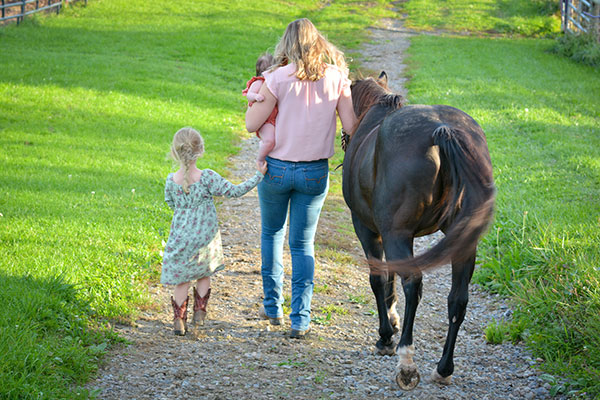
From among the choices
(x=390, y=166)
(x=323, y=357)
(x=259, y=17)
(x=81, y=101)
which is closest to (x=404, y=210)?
(x=390, y=166)

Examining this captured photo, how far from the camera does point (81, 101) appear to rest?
516 inches

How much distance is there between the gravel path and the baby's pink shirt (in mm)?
1501

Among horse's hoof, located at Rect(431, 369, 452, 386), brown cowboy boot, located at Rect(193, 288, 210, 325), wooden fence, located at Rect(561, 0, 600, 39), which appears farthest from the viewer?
wooden fence, located at Rect(561, 0, 600, 39)

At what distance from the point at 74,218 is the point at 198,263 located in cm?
273

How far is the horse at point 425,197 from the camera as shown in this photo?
3525 mm

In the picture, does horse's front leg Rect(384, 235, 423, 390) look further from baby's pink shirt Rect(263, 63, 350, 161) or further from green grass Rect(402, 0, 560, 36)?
green grass Rect(402, 0, 560, 36)

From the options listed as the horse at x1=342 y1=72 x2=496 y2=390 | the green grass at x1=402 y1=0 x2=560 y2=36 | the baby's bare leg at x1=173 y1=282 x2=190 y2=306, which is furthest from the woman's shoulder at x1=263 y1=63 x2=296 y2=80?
the green grass at x1=402 y1=0 x2=560 y2=36

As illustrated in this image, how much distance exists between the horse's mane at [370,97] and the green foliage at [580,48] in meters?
17.2

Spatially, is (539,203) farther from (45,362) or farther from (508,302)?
(45,362)

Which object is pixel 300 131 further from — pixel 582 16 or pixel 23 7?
pixel 23 7

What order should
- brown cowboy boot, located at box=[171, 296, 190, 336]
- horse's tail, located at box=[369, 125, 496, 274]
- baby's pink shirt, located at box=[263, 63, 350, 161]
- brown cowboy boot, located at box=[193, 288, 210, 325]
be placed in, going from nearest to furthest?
horse's tail, located at box=[369, 125, 496, 274] < baby's pink shirt, located at box=[263, 63, 350, 161] < brown cowboy boot, located at box=[171, 296, 190, 336] < brown cowboy boot, located at box=[193, 288, 210, 325]

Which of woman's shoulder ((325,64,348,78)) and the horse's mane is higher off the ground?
woman's shoulder ((325,64,348,78))

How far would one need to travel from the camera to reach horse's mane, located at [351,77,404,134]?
4.56 m

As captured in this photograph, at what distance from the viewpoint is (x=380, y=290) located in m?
4.52
